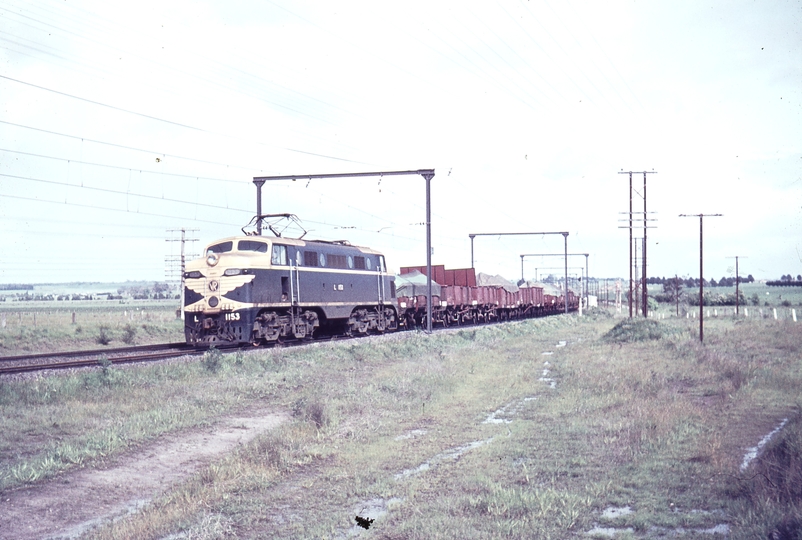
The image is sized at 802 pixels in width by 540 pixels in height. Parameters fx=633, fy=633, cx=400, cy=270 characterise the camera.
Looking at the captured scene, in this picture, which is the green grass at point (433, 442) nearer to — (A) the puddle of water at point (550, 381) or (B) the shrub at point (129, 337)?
(A) the puddle of water at point (550, 381)

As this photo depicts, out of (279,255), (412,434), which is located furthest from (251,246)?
(412,434)

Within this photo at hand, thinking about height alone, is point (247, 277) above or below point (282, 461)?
above

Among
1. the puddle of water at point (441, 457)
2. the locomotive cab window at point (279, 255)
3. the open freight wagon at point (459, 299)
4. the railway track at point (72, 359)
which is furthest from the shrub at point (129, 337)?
the puddle of water at point (441, 457)

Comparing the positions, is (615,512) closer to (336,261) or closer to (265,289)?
(265,289)

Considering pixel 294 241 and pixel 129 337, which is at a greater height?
pixel 294 241

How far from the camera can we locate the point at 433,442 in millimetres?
11602

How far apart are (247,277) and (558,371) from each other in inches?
436

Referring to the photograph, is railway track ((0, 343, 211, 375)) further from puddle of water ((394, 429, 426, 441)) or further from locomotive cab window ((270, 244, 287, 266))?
puddle of water ((394, 429, 426, 441))

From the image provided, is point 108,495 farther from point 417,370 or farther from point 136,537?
point 417,370

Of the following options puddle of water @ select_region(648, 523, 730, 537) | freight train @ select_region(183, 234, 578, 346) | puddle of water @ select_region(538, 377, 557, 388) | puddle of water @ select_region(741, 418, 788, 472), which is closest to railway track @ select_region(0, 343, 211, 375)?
freight train @ select_region(183, 234, 578, 346)

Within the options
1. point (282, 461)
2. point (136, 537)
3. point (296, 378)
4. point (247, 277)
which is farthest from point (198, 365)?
point (136, 537)

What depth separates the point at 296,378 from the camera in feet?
56.9

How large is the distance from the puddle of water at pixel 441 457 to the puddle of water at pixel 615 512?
2.85 m

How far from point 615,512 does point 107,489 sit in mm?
6909
